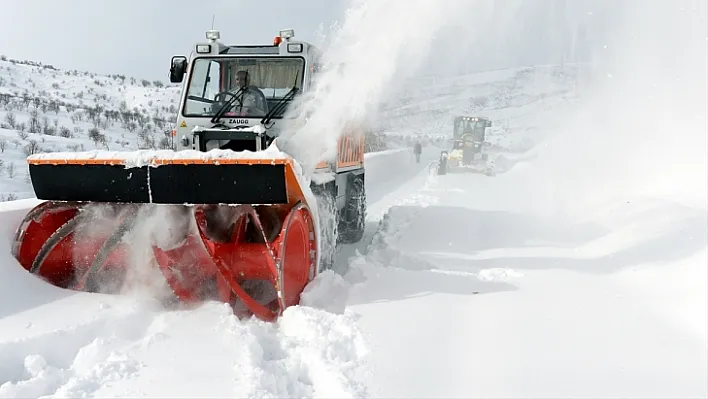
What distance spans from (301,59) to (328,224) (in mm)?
1697

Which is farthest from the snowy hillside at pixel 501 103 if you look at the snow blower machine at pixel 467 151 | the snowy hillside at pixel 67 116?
the snowy hillside at pixel 67 116

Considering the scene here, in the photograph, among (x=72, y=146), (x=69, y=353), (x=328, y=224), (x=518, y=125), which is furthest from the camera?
(x=518, y=125)

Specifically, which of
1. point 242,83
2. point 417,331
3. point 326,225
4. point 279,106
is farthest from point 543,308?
point 242,83

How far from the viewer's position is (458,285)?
169 inches

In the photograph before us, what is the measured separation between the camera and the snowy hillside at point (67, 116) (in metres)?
11.4

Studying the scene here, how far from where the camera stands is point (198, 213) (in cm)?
387

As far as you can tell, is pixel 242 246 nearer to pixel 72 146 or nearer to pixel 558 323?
pixel 558 323

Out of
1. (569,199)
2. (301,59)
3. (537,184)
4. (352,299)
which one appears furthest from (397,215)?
(537,184)

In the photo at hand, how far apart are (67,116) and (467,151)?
1476cm

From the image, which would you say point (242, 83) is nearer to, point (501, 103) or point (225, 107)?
point (225, 107)

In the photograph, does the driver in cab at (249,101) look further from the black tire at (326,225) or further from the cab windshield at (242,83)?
the black tire at (326,225)

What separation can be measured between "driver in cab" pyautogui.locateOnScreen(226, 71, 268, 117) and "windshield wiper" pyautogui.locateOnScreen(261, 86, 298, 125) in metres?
0.08

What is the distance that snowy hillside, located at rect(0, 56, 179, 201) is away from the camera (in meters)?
11.4

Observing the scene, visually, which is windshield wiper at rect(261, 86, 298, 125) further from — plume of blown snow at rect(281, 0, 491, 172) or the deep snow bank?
the deep snow bank
